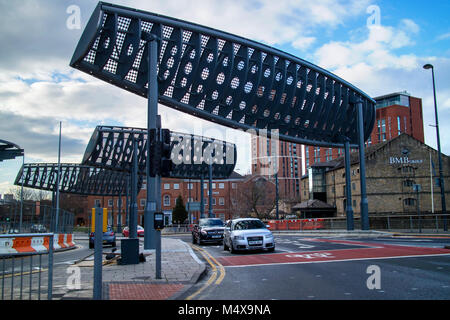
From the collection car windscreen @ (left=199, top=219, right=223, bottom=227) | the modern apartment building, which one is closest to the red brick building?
the modern apartment building

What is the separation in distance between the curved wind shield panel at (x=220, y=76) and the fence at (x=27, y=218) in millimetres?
7126

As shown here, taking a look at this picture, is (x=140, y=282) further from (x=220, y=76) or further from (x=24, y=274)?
(x=220, y=76)

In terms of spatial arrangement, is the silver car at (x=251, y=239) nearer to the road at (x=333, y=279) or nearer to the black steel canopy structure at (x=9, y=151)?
the road at (x=333, y=279)

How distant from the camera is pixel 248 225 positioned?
17.7m

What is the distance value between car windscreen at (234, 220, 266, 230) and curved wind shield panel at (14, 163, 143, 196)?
131 feet

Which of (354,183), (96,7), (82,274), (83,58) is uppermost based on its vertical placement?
(96,7)

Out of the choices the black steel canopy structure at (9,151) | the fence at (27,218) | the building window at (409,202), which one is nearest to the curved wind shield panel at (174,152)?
the fence at (27,218)

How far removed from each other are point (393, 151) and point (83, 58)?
4998 cm

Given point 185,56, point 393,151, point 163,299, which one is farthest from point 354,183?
→ point 163,299

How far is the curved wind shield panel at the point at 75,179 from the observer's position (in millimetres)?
58188

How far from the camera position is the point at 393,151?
191ft

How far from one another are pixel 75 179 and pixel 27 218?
49557 millimetres

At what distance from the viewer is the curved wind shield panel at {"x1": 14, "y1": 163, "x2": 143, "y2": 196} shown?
58188mm
